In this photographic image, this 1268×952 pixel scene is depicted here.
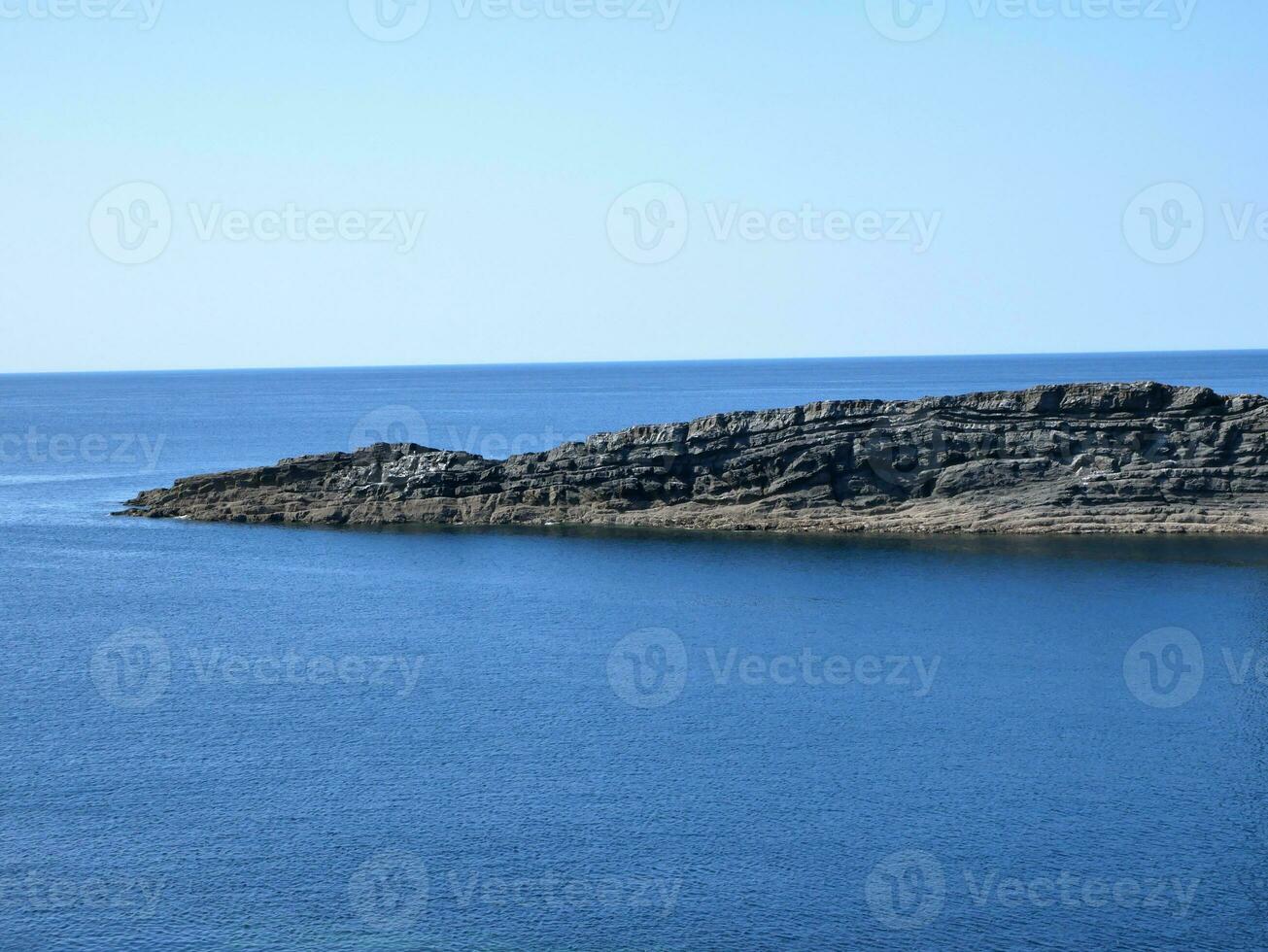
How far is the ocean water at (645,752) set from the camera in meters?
35.1

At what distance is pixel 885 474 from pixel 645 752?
48.2 metres

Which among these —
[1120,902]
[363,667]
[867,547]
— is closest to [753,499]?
[867,547]

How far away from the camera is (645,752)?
4631 cm

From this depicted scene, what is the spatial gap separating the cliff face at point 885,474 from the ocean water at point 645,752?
6065 mm

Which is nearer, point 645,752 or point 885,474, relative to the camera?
point 645,752

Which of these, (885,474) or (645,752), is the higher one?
(885,474)

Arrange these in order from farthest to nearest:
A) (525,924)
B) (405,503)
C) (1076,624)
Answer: (405,503) < (1076,624) < (525,924)

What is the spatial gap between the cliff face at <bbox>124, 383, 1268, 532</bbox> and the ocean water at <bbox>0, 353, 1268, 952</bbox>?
6065 millimetres

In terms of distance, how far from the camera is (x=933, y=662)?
5681cm

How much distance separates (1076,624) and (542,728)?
2742 cm

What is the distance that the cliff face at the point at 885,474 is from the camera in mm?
85125

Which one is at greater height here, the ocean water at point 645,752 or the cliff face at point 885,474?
the cliff face at point 885,474

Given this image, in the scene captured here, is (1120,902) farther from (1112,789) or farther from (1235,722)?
(1235,722)

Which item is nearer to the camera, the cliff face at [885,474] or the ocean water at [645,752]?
the ocean water at [645,752]
